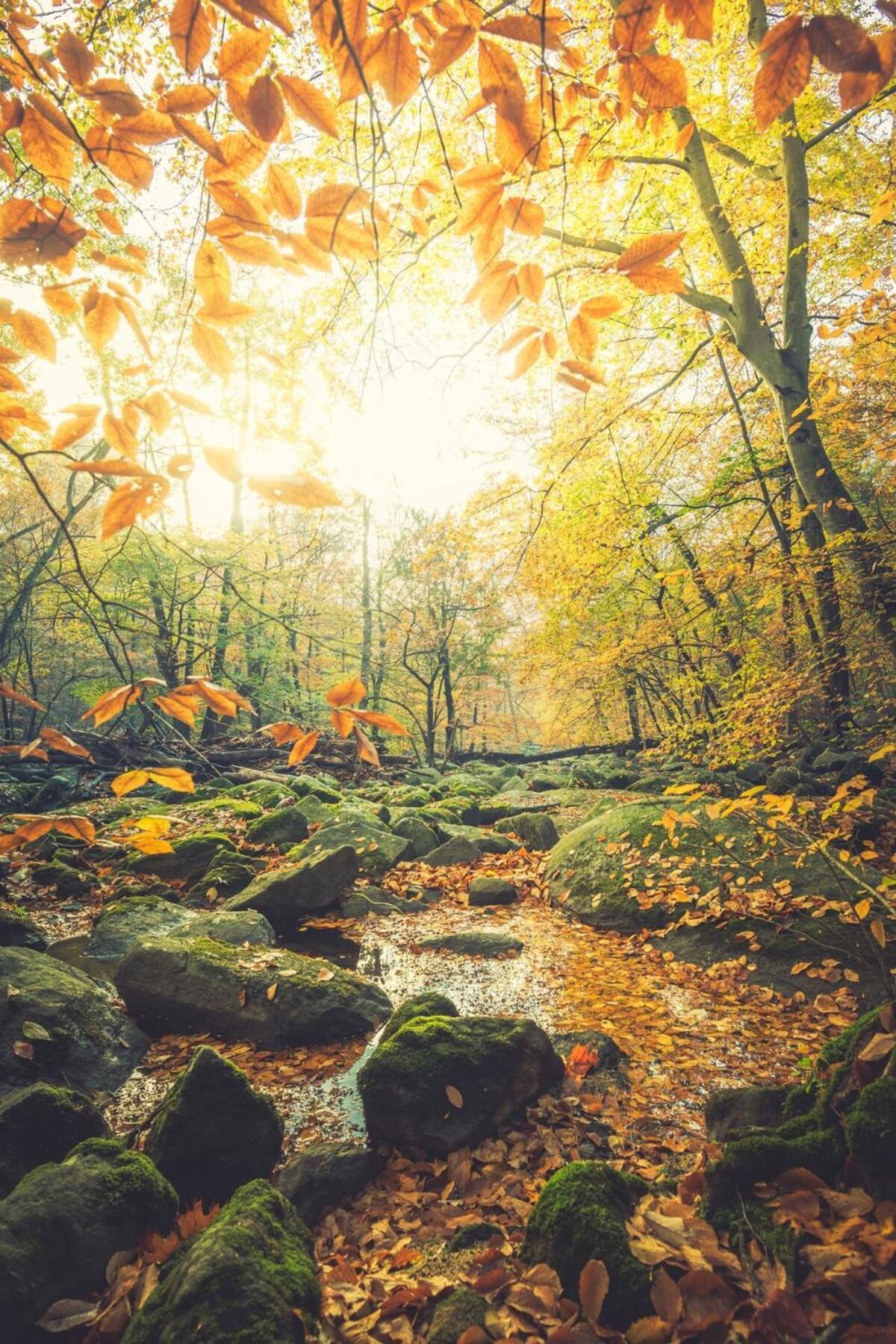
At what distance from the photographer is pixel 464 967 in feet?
16.5

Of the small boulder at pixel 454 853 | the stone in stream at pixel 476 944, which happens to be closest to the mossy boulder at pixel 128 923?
the stone in stream at pixel 476 944

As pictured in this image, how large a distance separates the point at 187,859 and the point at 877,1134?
7251mm

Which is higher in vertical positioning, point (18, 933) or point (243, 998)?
point (18, 933)

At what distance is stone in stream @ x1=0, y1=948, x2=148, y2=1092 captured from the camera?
3.31 m

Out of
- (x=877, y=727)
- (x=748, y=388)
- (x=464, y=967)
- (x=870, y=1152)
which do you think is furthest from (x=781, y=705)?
(x=748, y=388)

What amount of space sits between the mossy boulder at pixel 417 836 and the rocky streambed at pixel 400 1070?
77 cm

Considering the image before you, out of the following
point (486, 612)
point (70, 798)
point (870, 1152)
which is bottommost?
point (870, 1152)

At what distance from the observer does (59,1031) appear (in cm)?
349

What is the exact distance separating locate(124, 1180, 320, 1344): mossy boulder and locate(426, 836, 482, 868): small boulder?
5.97 meters

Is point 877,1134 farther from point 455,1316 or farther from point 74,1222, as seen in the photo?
point 74,1222

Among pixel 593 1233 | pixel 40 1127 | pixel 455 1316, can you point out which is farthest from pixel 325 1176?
pixel 593 1233

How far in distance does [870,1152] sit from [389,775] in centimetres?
1381

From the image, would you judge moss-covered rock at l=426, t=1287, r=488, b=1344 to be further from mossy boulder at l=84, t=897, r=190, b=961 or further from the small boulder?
the small boulder

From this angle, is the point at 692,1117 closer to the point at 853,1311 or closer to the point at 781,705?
the point at 853,1311
